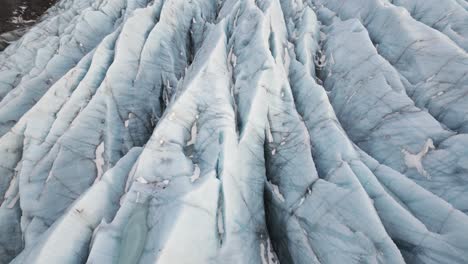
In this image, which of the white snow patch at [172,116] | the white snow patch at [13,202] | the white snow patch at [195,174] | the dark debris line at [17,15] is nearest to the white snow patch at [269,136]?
the white snow patch at [195,174]

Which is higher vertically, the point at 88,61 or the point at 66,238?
the point at 88,61

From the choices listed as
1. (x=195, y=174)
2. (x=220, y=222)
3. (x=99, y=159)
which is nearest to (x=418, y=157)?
(x=220, y=222)

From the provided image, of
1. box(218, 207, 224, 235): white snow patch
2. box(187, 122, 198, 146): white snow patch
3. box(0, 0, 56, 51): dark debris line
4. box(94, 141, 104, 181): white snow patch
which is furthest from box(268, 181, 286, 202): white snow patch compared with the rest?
box(0, 0, 56, 51): dark debris line

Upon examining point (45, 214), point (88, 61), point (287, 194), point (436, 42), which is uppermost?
point (436, 42)

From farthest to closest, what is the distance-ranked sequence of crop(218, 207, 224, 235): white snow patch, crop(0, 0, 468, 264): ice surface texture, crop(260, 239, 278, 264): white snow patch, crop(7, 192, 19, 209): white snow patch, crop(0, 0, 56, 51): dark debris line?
crop(0, 0, 56, 51): dark debris line
crop(7, 192, 19, 209): white snow patch
crop(260, 239, 278, 264): white snow patch
crop(218, 207, 224, 235): white snow patch
crop(0, 0, 468, 264): ice surface texture

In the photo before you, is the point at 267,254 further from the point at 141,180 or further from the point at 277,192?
the point at 141,180

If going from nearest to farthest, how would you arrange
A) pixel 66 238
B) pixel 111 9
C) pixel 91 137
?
pixel 66 238, pixel 91 137, pixel 111 9

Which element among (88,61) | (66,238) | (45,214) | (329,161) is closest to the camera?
(66,238)

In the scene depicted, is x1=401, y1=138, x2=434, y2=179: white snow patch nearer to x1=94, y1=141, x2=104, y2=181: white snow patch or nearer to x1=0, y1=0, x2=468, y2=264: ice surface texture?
x1=0, y1=0, x2=468, y2=264: ice surface texture

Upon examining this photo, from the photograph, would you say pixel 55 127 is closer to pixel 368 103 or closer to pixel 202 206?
pixel 202 206

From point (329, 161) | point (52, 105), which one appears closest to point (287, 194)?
point (329, 161)
